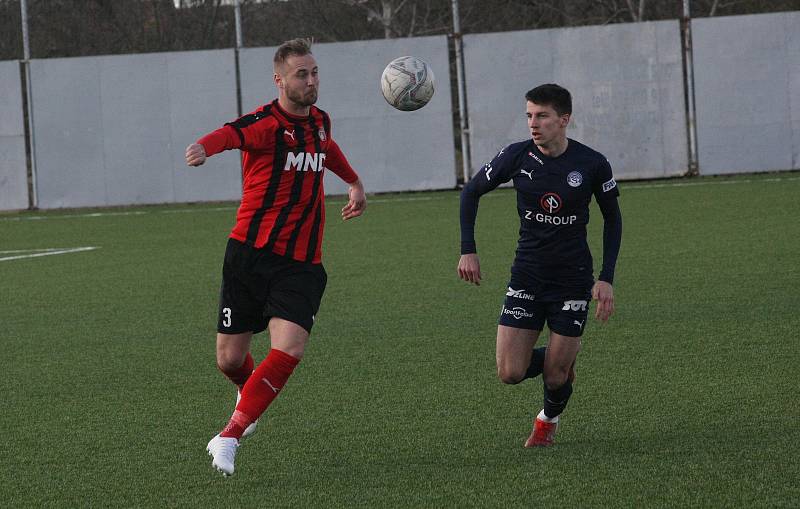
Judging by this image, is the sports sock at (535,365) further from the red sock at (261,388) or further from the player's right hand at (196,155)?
the player's right hand at (196,155)

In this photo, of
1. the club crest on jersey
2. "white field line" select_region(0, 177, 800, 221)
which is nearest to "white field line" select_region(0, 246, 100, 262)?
"white field line" select_region(0, 177, 800, 221)

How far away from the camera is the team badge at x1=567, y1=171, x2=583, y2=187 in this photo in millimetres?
5512

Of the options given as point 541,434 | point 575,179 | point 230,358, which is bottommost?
point 541,434

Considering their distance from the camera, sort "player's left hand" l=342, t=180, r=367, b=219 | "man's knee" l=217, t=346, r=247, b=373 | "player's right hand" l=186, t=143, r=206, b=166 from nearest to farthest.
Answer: "player's right hand" l=186, t=143, r=206, b=166, "man's knee" l=217, t=346, r=247, b=373, "player's left hand" l=342, t=180, r=367, b=219

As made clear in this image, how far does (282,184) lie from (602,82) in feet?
56.2

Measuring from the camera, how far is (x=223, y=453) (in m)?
4.94

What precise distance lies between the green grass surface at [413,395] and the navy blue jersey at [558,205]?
762mm

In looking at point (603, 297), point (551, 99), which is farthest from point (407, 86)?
point (603, 297)

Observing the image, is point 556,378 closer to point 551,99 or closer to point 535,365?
point 535,365

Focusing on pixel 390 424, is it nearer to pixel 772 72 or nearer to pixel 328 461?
pixel 328 461

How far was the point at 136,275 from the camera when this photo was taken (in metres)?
12.6

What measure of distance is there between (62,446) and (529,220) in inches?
94.8

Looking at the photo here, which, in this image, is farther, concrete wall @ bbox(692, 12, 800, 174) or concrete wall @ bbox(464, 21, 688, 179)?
concrete wall @ bbox(464, 21, 688, 179)

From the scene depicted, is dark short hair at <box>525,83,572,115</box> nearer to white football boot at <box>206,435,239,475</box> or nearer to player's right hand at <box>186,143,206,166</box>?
player's right hand at <box>186,143,206,166</box>
